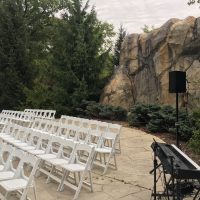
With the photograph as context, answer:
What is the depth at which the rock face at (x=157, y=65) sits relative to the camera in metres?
14.7

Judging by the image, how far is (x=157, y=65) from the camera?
16.0m

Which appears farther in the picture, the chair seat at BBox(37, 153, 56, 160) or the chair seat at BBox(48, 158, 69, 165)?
the chair seat at BBox(37, 153, 56, 160)

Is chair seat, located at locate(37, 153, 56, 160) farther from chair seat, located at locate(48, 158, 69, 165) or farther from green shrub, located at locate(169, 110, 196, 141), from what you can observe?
green shrub, located at locate(169, 110, 196, 141)

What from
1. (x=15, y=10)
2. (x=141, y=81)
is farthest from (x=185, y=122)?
(x=15, y=10)

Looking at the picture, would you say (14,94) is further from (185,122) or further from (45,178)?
(45,178)

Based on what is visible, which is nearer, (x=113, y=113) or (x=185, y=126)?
(x=185, y=126)

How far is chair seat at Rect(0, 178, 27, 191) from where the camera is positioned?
4.99 meters

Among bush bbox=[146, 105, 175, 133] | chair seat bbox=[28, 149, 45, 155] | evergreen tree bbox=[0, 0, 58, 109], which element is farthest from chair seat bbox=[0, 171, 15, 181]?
evergreen tree bbox=[0, 0, 58, 109]

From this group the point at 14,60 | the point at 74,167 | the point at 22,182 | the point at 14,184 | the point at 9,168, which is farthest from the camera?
the point at 14,60

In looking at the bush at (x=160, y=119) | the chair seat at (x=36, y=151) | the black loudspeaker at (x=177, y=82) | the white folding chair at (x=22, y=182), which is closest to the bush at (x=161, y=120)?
the bush at (x=160, y=119)

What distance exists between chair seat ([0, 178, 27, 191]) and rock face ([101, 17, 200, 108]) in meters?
9.47

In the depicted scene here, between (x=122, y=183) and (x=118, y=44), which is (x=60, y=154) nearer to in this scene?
(x=122, y=183)

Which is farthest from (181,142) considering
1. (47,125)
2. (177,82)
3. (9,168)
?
(9,168)

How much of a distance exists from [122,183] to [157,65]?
9.77m
